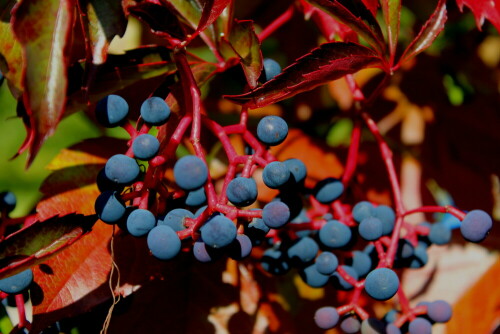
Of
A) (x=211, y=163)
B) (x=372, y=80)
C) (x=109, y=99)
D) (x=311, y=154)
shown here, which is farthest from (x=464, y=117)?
(x=109, y=99)

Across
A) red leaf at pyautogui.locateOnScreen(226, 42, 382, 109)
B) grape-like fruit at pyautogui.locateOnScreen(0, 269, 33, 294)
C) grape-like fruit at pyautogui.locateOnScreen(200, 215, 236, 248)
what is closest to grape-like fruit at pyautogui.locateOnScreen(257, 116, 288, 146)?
red leaf at pyautogui.locateOnScreen(226, 42, 382, 109)

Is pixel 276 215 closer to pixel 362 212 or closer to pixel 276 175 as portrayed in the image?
pixel 276 175

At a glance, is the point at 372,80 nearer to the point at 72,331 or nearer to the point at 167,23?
the point at 167,23

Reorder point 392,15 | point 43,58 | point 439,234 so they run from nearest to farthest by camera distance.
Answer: point 43,58, point 392,15, point 439,234

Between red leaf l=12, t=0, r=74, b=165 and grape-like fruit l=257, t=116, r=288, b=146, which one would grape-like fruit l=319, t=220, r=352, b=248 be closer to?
grape-like fruit l=257, t=116, r=288, b=146

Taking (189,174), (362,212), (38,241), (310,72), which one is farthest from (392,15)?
(38,241)

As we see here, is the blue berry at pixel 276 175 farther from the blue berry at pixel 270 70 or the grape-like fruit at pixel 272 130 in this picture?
the blue berry at pixel 270 70

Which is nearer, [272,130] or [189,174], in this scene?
[189,174]
